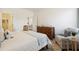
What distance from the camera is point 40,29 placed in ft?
6.64

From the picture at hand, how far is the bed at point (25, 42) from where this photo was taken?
6.32ft

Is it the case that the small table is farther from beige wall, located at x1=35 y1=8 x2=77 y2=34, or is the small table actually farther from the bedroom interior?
beige wall, located at x1=35 y1=8 x2=77 y2=34

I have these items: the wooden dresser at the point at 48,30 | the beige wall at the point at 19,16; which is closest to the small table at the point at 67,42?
the wooden dresser at the point at 48,30

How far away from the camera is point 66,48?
1966 millimetres

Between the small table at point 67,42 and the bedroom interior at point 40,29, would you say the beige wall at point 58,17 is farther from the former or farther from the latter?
the small table at point 67,42

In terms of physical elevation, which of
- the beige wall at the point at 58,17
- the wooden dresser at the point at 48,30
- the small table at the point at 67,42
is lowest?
the small table at the point at 67,42

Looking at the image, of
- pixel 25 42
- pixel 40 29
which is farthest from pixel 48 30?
pixel 25 42

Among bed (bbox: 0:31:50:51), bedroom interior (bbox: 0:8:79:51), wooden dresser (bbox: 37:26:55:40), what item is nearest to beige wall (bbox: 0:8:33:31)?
bedroom interior (bbox: 0:8:79:51)

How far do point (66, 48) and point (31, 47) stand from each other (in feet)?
1.77

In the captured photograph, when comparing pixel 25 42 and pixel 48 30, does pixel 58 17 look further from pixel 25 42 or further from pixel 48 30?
pixel 25 42

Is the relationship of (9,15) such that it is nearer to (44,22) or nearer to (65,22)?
(44,22)

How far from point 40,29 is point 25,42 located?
31 centimetres
